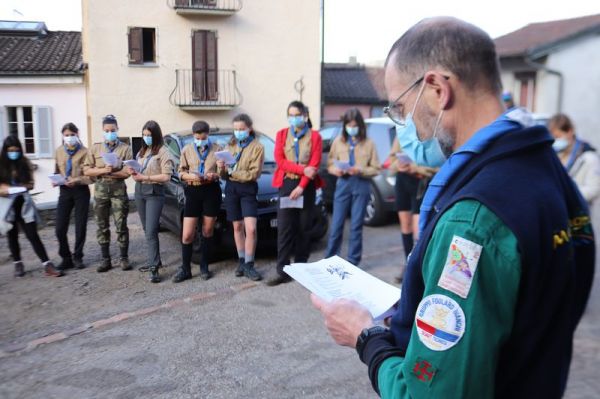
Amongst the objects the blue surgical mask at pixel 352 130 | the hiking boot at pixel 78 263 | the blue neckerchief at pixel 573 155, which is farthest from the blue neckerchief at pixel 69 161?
the blue neckerchief at pixel 573 155

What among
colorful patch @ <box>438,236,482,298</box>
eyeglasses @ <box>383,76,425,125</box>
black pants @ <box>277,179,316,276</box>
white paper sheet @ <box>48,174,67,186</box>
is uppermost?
eyeglasses @ <box>383,76,425,125</box>

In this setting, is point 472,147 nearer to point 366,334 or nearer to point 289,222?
point 366,334

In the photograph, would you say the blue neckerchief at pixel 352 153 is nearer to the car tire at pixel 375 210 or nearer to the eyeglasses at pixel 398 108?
the car tire at pixel 375 210

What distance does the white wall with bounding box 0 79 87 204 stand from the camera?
8016mm

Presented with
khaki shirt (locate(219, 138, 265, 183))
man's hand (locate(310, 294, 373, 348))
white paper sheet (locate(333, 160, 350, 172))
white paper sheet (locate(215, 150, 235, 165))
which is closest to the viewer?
man's hand (locate(310, 294, 373, 348))

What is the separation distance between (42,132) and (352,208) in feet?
17.1

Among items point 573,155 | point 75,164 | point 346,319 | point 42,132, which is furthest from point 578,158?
point 42,132

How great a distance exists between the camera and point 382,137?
9.58 meters

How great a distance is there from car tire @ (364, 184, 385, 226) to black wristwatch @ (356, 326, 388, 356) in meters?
8.21

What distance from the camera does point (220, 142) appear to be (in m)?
7.39

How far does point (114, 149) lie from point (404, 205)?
381 centimetres

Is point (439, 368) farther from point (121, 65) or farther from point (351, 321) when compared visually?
point (121, 65)

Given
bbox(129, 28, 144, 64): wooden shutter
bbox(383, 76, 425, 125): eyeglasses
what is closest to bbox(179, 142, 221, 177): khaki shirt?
bbox(383, 76, 425, 125): eyeglasses

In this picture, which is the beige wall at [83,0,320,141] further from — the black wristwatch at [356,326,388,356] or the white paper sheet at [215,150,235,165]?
the black wristwatch at [356,326,388,356]
